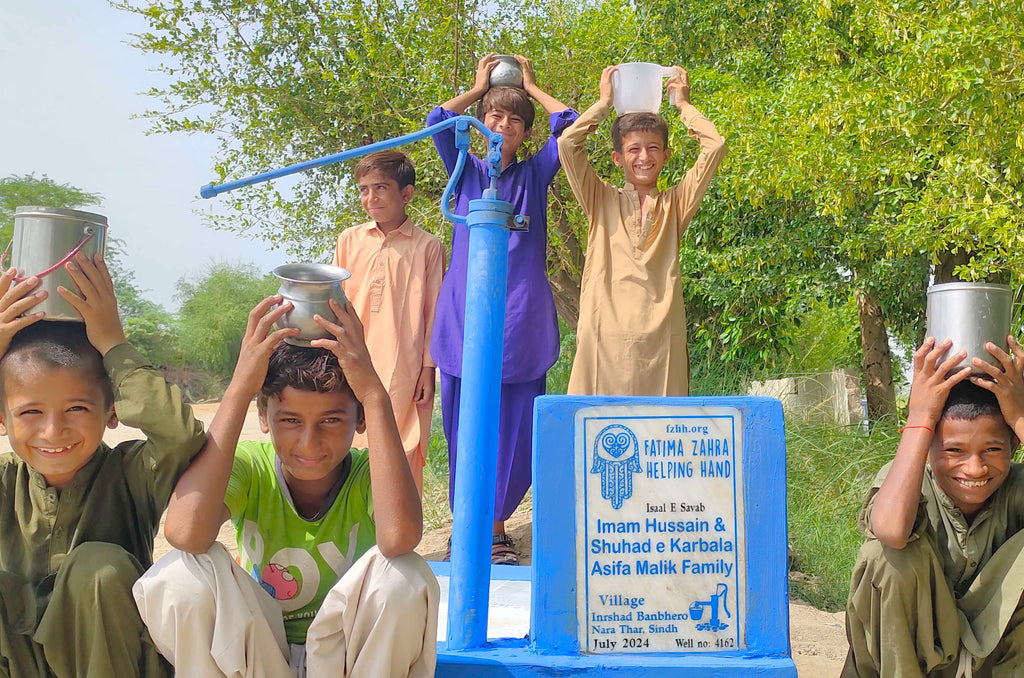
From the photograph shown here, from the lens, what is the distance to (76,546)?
2.23m

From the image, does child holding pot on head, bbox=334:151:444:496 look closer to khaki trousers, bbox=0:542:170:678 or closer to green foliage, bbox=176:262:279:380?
khaki trousers, bbox=0:542:170:678

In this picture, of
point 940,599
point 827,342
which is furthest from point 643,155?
point 827,342

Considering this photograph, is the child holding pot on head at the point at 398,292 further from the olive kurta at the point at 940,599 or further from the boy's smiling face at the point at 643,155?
the olive kurta at the point at 940,599

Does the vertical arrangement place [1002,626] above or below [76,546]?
below

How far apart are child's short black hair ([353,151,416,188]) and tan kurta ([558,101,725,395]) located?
76cm

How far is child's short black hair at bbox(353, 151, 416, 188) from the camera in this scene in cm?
397

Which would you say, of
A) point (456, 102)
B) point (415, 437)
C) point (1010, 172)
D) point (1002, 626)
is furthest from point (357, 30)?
point (1002, 626)

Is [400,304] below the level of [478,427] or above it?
above

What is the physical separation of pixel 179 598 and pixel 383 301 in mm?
2168

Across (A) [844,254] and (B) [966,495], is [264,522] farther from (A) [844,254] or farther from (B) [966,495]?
(A) [844,254]

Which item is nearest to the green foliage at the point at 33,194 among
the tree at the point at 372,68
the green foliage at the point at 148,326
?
the green foliage at the point at 148,326

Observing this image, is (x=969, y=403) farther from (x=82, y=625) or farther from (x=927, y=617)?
(x=82, y=625)

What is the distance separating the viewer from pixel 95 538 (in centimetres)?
229

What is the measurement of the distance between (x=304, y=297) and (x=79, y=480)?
0.69 metres
